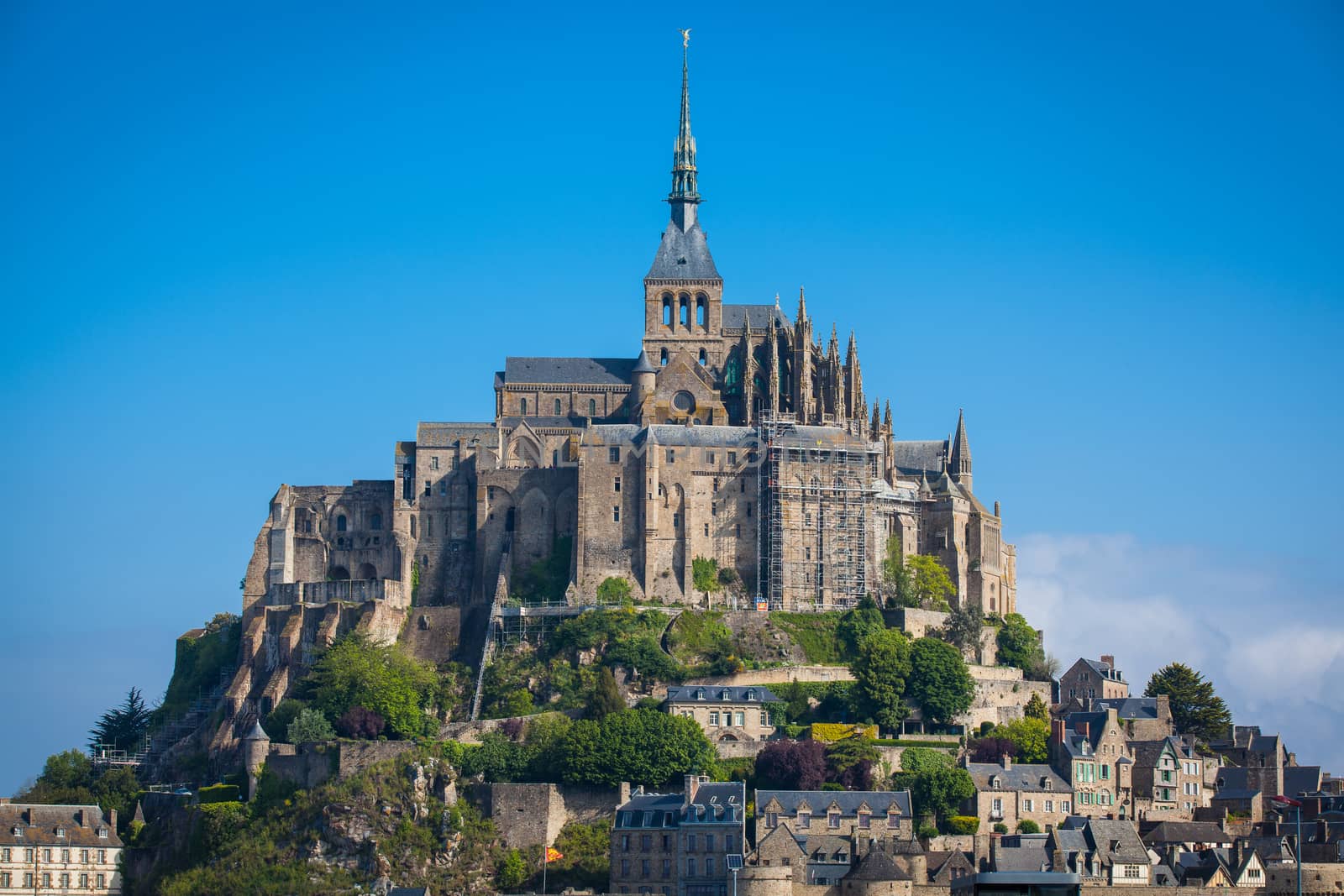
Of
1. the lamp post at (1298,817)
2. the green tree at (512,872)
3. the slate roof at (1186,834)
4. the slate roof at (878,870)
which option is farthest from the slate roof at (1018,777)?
the green tree at (512,872)

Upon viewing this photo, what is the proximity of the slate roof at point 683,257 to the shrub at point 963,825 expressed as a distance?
117 ft

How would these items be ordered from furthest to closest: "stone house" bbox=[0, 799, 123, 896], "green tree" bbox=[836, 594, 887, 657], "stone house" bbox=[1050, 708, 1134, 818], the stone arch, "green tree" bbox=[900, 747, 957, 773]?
1. the stone arch
2. "green tree" bbox=[836, 594, 887, 657]
3. "stone house" bbox=[0, 799, 123, 896]
4. "green tree" bbox=[900, 747, 957, 773]
5. "stone house" bbox=[1050, 708, 1134, 818]

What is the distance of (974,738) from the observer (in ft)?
328

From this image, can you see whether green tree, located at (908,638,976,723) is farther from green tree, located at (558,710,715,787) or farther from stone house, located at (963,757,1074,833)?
green tree, located at (558,710,715,787)

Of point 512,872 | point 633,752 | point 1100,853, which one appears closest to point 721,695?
point 633,752

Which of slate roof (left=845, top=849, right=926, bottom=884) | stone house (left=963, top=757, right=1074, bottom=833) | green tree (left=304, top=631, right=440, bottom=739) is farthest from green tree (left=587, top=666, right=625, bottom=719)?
slate roof (left=845, top=849, right=926, bottom=884)

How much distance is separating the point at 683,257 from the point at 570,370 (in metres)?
7.61

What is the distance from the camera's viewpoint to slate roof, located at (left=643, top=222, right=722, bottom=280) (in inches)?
4697

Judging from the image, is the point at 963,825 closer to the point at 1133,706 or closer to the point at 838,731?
the point at 838,731

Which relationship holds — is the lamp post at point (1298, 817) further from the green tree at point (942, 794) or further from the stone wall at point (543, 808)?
the stone wall at point (543, 808)

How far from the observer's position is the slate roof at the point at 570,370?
11819 centimetres

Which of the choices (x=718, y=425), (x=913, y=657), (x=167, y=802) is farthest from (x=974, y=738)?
(x=167, y=802)

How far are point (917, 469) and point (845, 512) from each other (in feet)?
33.3

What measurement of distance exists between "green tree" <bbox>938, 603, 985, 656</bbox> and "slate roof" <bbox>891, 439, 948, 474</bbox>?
11359 mm
